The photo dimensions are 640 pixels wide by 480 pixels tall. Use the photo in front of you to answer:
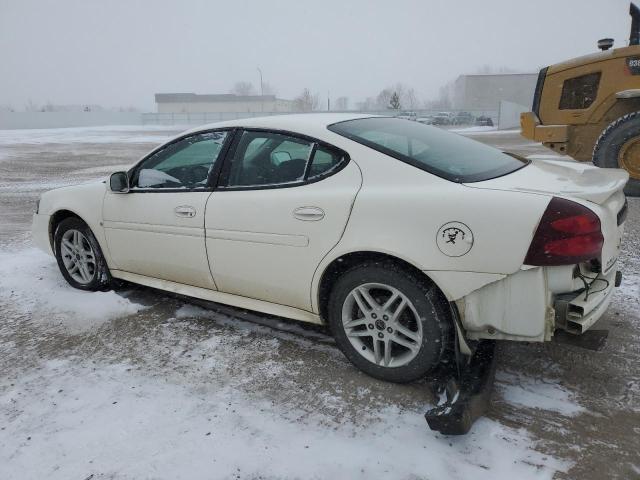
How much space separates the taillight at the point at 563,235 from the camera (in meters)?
2.18

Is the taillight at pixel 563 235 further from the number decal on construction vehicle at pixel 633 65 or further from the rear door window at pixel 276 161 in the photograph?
the number decal on construction vehicle at pixel 633 65

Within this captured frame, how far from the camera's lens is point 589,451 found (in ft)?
7.09

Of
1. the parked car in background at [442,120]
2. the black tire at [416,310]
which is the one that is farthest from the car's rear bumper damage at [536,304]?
the parked car in background at [442,120]

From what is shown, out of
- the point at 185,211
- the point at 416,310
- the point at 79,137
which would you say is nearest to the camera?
the point at 416,310

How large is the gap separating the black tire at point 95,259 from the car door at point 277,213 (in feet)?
4.42

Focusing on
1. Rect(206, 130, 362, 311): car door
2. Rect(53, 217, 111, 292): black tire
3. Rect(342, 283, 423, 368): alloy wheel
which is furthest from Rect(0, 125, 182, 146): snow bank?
Rect(342, 283, 423, 368): alloy wheel

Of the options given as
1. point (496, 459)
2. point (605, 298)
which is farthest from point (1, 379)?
point (605, 298)

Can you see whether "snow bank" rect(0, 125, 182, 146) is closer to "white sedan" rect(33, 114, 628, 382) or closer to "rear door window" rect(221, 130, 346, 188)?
"white sedan" rect(33, 114, 628, 382)

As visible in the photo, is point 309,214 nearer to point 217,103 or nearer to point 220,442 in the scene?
point 220,442

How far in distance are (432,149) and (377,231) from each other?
0.73 m

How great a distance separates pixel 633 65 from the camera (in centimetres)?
736

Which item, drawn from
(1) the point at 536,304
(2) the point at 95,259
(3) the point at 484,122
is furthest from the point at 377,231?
(3) the point at 484,122

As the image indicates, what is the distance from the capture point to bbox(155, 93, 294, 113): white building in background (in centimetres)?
A: 8508

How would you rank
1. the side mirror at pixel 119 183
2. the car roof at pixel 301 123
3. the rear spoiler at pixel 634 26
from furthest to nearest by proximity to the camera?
the rear spoiler at pixel 634 26 < the side mirror at pixel 119 183 < the car roof at pixel 301 123
